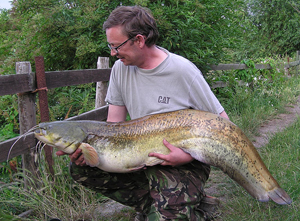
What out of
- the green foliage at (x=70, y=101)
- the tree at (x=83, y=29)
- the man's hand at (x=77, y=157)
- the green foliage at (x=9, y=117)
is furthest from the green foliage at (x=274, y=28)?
the man's hand at (x=77, y=157)

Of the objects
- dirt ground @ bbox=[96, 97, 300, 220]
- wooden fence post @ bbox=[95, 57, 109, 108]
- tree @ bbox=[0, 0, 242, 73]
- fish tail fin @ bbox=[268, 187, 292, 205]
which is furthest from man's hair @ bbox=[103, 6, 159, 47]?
tree @ bbox=[0, 0, 242, 73]

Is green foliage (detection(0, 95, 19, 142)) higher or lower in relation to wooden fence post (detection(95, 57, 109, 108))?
lower

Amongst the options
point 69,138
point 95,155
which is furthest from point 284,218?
point 69,138

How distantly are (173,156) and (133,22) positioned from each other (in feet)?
3.45

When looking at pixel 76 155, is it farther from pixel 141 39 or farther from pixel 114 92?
pixel 141 39

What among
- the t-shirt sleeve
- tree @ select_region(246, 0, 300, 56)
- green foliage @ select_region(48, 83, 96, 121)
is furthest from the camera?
tree @ select_region(246, 0, 300, 56)

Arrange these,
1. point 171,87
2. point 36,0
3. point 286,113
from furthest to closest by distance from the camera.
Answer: point 286,113
point 36,0
point 171,87

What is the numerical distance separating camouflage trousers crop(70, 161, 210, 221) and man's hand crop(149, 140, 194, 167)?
4.0 inches

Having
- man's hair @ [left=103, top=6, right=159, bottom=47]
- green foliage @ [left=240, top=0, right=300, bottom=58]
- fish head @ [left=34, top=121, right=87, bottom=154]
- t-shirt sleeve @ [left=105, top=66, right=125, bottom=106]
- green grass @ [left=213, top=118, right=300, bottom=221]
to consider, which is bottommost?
green grass @ [left=213, top=118, right=300, bottom=221]

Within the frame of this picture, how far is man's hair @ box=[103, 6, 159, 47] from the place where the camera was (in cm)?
224

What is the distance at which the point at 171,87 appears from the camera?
2303 millimetres

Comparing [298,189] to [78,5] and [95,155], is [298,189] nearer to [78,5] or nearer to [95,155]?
[95,155]

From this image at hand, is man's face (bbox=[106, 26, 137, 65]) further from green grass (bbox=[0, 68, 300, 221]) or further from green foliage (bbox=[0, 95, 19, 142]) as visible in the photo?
green foliage (bbox=[0, 95, 19, 142])

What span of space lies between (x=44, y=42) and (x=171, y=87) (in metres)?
3.43
